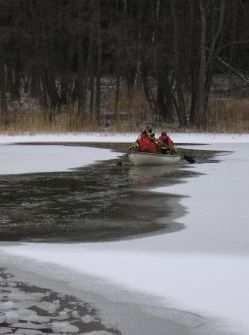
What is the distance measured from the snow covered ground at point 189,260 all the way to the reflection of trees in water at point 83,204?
0.53m

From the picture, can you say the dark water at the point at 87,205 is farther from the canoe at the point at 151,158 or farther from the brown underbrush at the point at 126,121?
the brown underbrush at the point at 126,121

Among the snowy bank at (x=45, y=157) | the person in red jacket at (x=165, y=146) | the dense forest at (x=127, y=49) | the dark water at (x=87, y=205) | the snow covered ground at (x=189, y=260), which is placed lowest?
the snow covered ground at (x=189, y=260)

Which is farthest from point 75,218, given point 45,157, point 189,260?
point 45,157

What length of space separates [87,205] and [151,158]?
20.4 feet

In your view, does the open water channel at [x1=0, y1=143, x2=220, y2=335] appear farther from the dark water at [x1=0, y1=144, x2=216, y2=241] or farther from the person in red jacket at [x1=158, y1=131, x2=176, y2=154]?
the person in red jacket at [x1=158, y1=131, x2=176, y2=154]

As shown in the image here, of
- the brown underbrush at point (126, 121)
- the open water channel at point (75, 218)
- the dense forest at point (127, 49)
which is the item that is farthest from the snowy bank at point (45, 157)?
the dense forest at point (127, 49)

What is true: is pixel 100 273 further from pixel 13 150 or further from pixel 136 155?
pixel 13 150

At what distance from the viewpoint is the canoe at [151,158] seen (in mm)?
17109

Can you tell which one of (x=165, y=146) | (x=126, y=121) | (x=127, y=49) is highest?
(x=127, y=49)

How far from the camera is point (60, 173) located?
15617mm

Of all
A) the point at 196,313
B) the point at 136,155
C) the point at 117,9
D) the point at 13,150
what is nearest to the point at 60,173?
the point at 136,155

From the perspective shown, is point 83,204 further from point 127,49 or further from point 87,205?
point 127,49

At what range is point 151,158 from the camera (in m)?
17.2

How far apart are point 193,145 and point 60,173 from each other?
29.9ft
